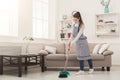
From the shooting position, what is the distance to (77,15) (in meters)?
5.17

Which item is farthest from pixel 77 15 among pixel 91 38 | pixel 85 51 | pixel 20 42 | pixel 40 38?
pixel 91 38

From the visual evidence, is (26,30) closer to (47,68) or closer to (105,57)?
(47,68)

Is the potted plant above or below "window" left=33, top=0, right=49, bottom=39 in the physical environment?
below

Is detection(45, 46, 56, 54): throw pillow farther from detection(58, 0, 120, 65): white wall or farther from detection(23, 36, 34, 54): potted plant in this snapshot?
detection(58, 0, 120, 65): white wall

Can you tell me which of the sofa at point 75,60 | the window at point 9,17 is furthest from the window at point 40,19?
the sofa at point 75,60

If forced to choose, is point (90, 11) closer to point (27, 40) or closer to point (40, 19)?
point (40, 19)

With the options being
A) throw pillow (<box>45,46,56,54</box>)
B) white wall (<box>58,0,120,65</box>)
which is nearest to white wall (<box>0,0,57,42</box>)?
throw pillow (<box>45,46,56,54</box>)

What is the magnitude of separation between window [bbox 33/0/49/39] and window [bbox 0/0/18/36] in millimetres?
1075

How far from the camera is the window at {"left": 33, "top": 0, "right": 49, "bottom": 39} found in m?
7.43

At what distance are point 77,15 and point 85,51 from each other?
893mm

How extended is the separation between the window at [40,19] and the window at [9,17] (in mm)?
1075

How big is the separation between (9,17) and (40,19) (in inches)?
62.6

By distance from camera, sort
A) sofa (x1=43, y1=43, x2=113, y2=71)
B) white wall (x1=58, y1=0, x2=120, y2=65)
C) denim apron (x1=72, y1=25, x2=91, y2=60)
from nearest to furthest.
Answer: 1. denim apron (x1=72, y1=25, x2=91, y2=60)
2. sofa (x1=43, y1=43, x2=113, y2=71)
3. white wall (x1=58, y1=0, x2=120, y2=65)

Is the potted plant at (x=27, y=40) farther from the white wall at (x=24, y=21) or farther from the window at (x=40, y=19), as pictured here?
the window at (x=40, y=19)
